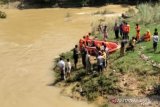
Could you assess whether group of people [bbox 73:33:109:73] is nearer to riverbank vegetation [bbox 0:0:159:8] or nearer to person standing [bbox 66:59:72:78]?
person standing [bbox 66:59:72:78]

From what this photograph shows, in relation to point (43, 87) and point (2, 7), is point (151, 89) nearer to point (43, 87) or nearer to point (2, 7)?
point (43, 87)

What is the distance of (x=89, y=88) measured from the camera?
22.4 m

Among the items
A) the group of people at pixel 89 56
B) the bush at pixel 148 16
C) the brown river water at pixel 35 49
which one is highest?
the bush at pixel 148 16

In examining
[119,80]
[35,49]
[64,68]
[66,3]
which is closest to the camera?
[119,80]

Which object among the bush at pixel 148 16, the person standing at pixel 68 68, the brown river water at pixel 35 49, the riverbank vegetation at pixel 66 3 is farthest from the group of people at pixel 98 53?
the riverbank vegetation at pixel 66 3

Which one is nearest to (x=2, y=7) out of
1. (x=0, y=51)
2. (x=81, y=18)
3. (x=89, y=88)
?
(x=81, y=18)

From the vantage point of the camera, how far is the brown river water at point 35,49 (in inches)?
894

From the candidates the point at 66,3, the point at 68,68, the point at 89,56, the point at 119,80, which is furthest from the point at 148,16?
the point at 66,3

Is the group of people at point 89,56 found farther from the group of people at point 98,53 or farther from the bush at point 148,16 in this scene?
the bush at point 148,16

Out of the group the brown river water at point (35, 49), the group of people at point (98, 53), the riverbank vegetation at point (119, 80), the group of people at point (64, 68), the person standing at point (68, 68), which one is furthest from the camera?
the person standing at point (68, 68)

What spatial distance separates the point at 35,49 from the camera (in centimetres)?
3241

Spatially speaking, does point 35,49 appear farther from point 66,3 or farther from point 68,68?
point 66,3

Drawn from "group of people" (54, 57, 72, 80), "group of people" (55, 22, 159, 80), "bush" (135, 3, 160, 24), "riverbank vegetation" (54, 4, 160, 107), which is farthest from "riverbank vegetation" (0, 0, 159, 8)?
"group of people" (54, 57, 72, 80)

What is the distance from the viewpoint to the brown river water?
22.7 meters
